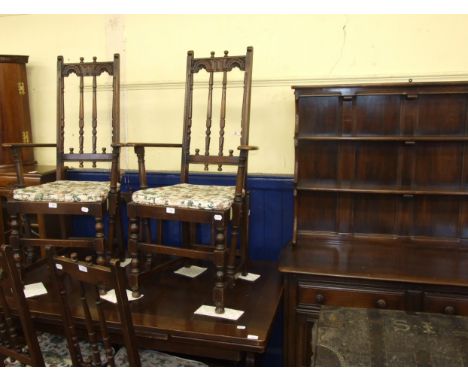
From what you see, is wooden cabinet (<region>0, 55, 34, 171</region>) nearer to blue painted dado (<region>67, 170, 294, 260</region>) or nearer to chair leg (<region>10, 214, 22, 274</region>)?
chair leg (<region>10, 214, 22, 274</region>)

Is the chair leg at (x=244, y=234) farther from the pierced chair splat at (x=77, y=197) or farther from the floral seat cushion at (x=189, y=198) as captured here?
the pierced chair splat at (x=77, y=197)

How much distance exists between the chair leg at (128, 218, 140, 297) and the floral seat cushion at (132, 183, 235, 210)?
0.39 feet

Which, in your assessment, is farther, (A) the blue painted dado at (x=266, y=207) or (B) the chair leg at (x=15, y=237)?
(A) the blue painted dado at (x=266, y=207)

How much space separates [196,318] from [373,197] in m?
1.16

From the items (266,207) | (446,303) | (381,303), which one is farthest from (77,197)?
(446,303)

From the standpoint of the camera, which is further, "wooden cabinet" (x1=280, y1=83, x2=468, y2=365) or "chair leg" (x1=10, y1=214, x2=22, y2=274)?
"chair leg" (x1=10, y1=214, x2=22, y2=274)

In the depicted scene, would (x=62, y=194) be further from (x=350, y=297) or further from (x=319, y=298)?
(x=350, y=297)

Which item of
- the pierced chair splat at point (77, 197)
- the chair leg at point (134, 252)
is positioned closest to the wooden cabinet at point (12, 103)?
the pierced chair splat at point (77, 197)

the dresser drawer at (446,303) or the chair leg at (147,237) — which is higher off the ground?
the chair leg at (147,237)

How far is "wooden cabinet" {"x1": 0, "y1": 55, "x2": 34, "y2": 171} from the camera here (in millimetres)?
2670

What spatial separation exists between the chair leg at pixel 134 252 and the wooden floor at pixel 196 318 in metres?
0.07

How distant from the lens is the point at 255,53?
2535mm

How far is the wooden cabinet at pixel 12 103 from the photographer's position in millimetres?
2670

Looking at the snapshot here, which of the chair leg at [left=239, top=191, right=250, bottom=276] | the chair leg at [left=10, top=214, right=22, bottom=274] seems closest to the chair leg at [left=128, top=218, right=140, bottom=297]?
the chair leg at [left=239, top=191, right=250, bottom=276]
